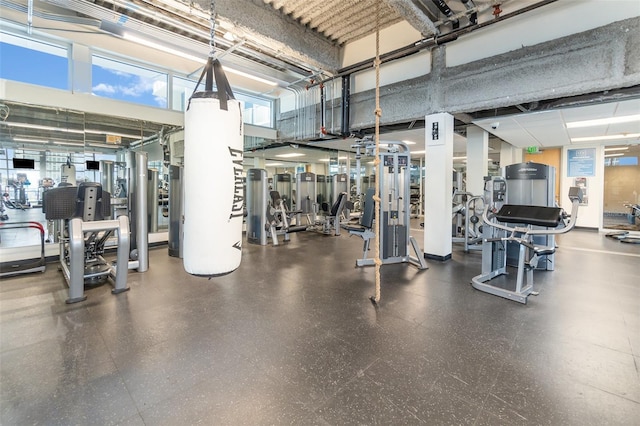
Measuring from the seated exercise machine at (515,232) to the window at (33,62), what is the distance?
23.1 ft

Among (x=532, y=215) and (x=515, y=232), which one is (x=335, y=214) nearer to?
(x=515, y=232)

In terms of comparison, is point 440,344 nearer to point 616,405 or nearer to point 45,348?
point 616,405

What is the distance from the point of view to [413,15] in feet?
12.6

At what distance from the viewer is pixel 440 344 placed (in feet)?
7.48

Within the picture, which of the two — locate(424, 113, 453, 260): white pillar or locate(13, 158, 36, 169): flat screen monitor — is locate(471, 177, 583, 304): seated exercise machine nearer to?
locate(424, 113, 453, 260): white pillar

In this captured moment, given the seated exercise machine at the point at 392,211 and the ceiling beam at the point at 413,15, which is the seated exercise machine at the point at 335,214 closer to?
the seated exercise machine at the point at 392,211

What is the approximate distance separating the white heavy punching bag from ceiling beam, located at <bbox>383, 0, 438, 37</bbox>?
283 centimetres

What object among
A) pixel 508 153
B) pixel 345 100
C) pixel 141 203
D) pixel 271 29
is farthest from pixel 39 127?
pixel 508 153

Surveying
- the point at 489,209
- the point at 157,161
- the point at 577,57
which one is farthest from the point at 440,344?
the point at 157,161

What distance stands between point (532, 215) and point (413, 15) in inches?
116

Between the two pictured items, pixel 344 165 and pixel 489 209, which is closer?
pixel 489 209

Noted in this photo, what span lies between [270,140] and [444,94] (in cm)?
508

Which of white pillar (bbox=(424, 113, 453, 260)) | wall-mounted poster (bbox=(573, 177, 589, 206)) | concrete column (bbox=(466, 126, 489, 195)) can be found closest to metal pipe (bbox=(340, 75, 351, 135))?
white pillar (bbox=(424, 113, 453, 260))

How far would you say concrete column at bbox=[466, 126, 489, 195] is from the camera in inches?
255
